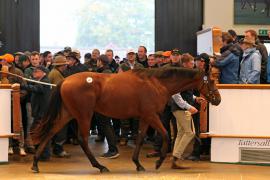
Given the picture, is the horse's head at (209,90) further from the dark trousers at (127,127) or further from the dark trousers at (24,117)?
the dark trousers at (24,117)

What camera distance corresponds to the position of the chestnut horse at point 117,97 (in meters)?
7.13

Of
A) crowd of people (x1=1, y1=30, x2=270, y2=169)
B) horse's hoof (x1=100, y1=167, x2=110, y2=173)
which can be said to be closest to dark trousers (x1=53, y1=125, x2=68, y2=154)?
crowd of people (x1=1, y1=30, x2=270, y2=169)

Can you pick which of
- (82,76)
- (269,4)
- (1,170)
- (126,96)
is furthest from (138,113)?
(269,4)

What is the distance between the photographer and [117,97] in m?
7.20

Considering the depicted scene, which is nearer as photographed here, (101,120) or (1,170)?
(1,170)

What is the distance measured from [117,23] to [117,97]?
6805 mm

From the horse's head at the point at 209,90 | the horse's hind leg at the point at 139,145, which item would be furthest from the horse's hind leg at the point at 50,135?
the horse's head at the point at 209,90

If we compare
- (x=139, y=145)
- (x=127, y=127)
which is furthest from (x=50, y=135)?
(x=127, y=127)

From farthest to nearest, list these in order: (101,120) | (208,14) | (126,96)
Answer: (208,14) → (101,120) → (126,96)

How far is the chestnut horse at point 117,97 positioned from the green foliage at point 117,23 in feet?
21.0

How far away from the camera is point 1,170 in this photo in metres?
7.36

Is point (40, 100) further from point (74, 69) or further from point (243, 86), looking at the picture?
point (243, 86)

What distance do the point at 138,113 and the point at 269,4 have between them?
7615 millimetres

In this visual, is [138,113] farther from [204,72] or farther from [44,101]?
[44,101]
